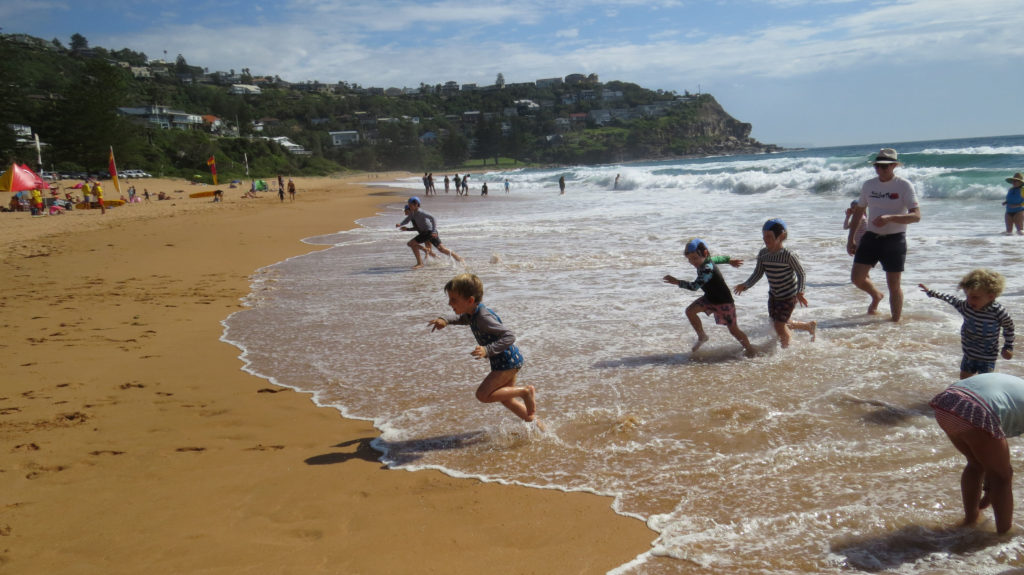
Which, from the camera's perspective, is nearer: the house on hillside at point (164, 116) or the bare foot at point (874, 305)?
the bare foot at point (874, 305)

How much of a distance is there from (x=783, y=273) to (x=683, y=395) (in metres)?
1.66

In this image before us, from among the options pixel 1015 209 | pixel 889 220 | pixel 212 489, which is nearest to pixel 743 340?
pixel 889 220

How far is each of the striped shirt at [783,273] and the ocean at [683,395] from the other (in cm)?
58

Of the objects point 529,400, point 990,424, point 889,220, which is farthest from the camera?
point 889,220

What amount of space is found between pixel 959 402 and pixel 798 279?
3172mm

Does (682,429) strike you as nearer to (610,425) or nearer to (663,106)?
(610,425)

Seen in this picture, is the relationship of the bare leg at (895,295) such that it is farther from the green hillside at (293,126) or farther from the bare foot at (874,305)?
the green hillside at (293,126)

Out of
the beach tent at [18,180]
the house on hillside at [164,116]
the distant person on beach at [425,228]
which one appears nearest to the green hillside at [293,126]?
the house on hillside at [164,116]

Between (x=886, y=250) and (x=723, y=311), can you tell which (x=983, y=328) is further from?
(x=886, y=250)

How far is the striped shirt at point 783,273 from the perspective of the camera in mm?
5840

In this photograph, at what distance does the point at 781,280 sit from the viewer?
5.90 m

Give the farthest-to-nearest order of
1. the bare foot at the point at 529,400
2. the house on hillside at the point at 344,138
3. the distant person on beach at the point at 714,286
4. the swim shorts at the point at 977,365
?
the house on hillside at the point at 344,138, the distant person on beach at the point at 714,286, the bare foot at the point at 529,400, the swim shorts at the point at 977,365

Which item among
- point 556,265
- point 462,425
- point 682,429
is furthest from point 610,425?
point 556,265

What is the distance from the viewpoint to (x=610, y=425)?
4660mm
